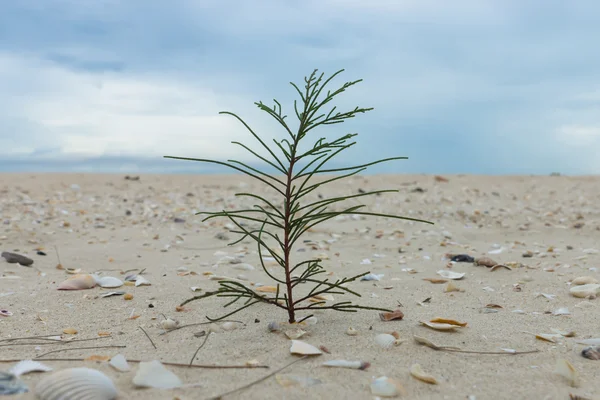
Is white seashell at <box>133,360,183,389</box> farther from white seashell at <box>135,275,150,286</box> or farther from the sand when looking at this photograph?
white seashell at <box>135,275,150,286</box>

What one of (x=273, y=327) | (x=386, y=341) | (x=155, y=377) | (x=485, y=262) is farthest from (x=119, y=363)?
(x=485, y=262)

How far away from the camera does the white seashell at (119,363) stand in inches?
77.9

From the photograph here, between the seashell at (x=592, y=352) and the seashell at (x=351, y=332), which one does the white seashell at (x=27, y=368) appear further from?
the seashell at (x=592, y=352)

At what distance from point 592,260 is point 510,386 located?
3.38 metres

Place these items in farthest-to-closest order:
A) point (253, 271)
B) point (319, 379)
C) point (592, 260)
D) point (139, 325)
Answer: point (592, 260), point (253, 271), point (139, 325), point (319, 379)

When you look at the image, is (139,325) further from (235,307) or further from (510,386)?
(510,386)

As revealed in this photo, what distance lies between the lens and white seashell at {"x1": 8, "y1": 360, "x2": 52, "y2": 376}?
6.27ft

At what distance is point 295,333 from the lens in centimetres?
230

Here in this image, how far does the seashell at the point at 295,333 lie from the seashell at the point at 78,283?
1.76 m

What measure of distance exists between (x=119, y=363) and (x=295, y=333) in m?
0.75

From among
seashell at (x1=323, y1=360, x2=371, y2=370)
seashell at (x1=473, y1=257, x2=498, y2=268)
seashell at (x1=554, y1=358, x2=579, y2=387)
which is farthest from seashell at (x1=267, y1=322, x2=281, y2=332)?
seashell at (x1=473, y1=257, x2=498, y2=268)

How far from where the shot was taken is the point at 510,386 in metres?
1.91

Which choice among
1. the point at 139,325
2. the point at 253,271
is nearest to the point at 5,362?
the point at 139,325

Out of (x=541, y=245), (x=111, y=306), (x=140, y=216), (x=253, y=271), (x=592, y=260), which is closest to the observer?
(x=111, y=306)
